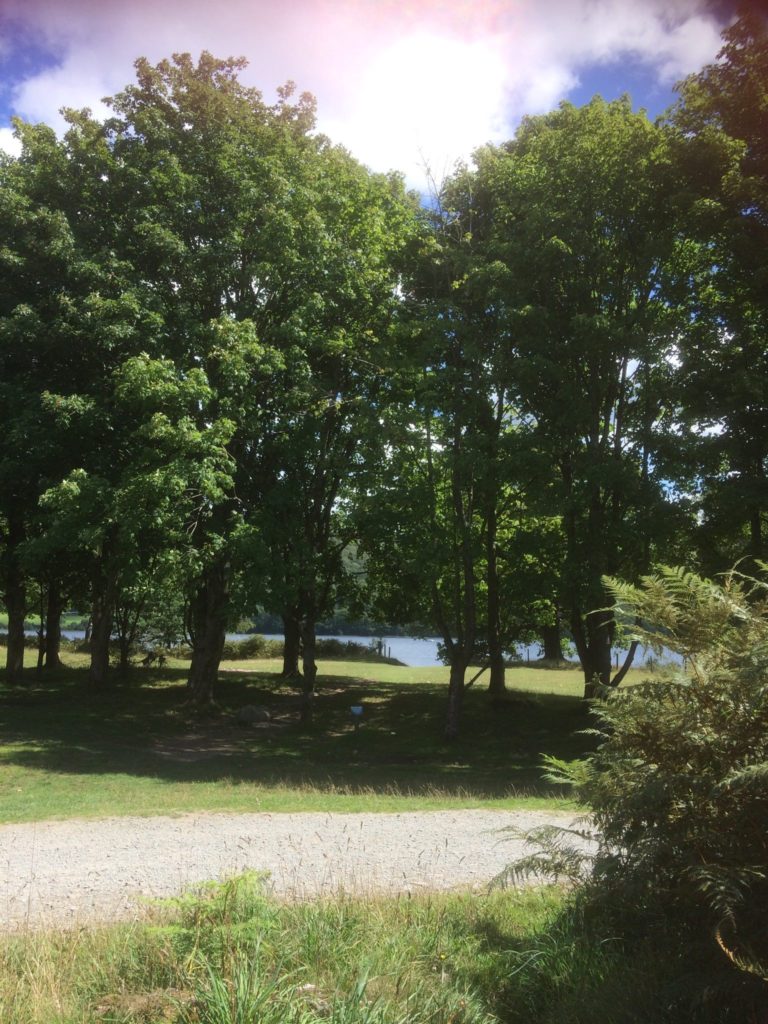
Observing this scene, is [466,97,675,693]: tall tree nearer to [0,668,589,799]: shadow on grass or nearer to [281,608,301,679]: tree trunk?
[0,668,589,799]: shadow on grass

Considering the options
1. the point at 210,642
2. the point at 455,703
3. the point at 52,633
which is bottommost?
the point at 455,703

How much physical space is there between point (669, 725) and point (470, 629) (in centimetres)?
1596

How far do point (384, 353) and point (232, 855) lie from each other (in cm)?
1421

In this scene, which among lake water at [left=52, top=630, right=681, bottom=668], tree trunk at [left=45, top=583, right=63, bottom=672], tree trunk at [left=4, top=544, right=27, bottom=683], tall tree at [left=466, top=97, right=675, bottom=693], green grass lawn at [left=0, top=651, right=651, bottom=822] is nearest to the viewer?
lake water at [left=52, top=630, right=681, bottom=668]

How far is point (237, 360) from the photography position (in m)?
16.8

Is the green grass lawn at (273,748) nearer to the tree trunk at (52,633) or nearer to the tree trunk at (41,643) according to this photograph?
the tree trunk at (41,643)

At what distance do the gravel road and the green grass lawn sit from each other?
2.72 ft

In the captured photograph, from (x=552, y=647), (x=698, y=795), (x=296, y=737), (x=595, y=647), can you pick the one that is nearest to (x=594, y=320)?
(x=595, y=647)

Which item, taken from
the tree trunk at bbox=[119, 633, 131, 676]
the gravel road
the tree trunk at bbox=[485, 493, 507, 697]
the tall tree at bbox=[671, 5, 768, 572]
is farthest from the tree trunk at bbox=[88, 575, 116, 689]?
the tall tree at bbox=[671, 5, 768, 572]

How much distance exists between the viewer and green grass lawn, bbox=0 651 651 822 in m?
10.7

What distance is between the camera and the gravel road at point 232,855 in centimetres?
598

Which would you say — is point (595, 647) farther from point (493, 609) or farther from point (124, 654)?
point (124, 654)

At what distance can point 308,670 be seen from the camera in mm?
21016

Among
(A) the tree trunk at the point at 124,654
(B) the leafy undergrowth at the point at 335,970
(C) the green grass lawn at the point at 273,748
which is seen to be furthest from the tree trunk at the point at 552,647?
(B) the leafy undergrowth at the point at 335,970
